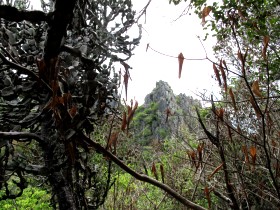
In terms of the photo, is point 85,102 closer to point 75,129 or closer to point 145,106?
point 75,129

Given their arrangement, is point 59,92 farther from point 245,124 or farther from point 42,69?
point 245,124

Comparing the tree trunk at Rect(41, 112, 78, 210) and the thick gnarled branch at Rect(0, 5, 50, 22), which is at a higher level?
the thick gnarled branch at Rect(0, 5, 50, 22)

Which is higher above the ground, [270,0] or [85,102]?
[270,0]

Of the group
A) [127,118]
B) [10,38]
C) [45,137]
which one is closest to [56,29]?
[127,118]

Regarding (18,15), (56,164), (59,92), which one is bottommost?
(56,164)

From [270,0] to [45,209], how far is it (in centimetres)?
693

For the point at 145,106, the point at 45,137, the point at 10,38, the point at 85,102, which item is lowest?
the point at 45,137

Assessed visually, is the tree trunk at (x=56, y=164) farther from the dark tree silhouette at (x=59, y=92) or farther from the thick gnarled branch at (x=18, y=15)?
the thick gnarled branch at (x=18, y=15)

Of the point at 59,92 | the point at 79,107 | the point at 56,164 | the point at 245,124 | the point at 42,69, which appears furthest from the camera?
the point at 245,124

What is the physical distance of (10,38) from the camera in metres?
1.55

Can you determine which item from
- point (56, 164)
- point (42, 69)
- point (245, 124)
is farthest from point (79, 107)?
point (245, 124)

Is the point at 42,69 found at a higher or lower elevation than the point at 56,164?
higher

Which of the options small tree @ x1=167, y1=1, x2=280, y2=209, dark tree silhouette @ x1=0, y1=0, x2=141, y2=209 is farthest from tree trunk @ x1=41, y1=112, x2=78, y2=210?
small tree @ x1=167, y1=1, x2=280, y2=209

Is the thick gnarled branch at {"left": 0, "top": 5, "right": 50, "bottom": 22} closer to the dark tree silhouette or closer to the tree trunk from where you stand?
the dark tree silhouette
